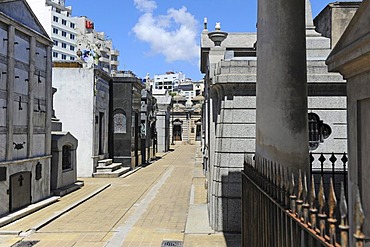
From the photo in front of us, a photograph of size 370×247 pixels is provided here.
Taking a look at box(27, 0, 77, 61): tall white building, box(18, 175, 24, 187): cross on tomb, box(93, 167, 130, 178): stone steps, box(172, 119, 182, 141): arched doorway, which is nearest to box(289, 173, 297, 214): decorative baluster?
box(18, 175, 24, 187): cross on tomb

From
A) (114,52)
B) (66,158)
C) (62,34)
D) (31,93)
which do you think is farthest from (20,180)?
(114,52)

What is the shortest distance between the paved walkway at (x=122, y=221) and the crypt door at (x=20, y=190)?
1.75 ft

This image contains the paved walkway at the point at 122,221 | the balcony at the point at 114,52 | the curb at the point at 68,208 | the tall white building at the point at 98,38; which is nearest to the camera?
the paved walkway at the point at 122,221

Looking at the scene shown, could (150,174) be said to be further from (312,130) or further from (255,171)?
(255,171)

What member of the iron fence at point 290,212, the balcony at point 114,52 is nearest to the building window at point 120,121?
the iron fence at point 290,212

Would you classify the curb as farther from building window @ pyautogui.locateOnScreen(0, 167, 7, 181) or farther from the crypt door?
building window @ pyautogui.locateOnScreen(0, 167, 7, 181)

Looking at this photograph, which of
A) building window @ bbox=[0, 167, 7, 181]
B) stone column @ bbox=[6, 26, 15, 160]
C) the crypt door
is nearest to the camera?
building window @ bbox=[0, 167, 7, 181]

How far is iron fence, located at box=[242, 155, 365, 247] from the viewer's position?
187 cm

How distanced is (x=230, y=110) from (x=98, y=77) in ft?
47.4

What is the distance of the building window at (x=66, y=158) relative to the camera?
1545cm

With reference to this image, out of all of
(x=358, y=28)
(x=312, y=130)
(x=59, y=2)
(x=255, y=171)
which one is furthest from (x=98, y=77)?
(x=59, y=2)

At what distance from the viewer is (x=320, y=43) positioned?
8.02m

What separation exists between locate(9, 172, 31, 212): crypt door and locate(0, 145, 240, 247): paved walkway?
21.0 inches

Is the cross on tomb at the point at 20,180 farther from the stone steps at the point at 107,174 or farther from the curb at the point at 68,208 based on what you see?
the stone steps at the point at 107,174
